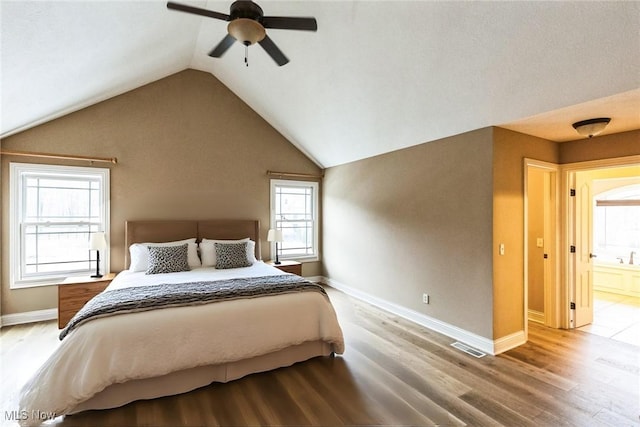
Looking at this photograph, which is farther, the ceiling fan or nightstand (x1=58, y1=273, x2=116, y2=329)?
nightstand (x1=58, y1=273, x2=116, y2=329)

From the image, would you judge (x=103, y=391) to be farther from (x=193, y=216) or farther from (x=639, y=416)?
(x=639, y=416)

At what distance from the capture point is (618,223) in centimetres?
565

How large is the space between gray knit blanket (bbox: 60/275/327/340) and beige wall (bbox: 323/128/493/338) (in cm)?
161

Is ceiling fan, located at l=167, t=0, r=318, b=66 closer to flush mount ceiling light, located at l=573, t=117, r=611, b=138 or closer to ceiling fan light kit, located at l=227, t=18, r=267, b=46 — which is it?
ceiling fan light kit, located at l=227, t=18, r=267, b=46

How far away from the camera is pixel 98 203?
4184mm

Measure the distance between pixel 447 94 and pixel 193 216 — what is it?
3.97m

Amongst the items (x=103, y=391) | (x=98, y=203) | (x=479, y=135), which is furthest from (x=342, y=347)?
(x=98, y=203)

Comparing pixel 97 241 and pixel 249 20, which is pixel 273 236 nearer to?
pixel 97 241

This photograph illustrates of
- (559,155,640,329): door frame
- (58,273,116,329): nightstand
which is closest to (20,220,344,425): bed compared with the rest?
(58,273,116,329): nightstand

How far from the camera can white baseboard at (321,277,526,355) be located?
9.94ft

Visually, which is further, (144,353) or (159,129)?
(159,129)

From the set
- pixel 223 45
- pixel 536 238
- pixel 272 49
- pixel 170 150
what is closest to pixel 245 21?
pixel 272 49

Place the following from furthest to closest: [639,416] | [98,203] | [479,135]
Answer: [98,203], [479,135], [639,416]

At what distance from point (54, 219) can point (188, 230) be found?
1.68 metres
